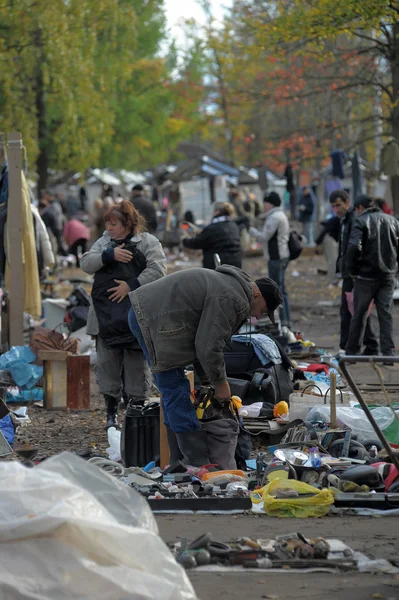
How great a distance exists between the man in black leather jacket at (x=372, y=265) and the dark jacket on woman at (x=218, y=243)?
7.10ft

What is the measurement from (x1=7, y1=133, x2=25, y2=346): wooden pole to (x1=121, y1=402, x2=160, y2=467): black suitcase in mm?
4474

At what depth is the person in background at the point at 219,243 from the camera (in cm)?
1446

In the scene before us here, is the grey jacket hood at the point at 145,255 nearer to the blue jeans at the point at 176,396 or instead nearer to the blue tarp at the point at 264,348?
the blue tarp at the point at 264,348

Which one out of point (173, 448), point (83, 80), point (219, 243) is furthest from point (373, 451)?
point (83, 80)

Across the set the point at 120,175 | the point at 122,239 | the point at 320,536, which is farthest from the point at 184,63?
the point at 320,536

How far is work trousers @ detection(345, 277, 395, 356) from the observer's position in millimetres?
12727

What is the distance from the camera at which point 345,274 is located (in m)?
13.1

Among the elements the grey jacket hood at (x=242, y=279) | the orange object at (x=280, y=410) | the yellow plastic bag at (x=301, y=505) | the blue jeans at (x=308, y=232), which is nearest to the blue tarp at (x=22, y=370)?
the orange object at (x=280, y=410)

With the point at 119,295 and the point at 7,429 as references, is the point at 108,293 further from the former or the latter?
the point at 7,429

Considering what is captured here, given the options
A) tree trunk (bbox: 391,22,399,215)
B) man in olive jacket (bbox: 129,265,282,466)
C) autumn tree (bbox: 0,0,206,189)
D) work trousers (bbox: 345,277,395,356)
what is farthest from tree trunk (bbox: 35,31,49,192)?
man in olive jacket (bbox: 129,265,282,466)

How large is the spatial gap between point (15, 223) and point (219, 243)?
3.36m

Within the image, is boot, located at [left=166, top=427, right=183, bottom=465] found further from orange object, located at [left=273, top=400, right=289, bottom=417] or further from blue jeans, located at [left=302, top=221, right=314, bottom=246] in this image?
blue jeans, located at [left=302, top=221, right=314, bottom=246]

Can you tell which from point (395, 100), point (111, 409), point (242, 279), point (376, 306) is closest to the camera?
point (242, 279)

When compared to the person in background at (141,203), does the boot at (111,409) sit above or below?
below
